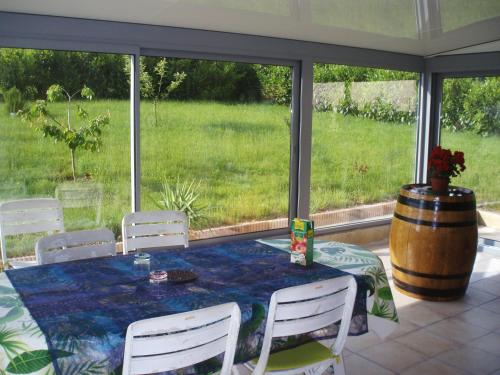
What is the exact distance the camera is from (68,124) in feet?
14.1

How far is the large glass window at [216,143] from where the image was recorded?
15.5 ft

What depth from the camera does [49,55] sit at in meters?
4.11

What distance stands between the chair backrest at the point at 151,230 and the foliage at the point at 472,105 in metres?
3.80

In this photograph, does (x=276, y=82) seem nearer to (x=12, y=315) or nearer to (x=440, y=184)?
(x=440, y=184)

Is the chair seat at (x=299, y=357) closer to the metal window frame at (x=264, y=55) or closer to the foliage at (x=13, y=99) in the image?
the metal window frame at (x=264, y=55)

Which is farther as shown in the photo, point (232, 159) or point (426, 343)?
point (232, 159)

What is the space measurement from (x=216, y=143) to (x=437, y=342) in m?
2.38

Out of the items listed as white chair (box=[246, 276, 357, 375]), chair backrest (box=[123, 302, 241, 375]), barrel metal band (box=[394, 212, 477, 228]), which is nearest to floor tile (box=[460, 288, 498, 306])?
barrel metal band (box=[394, 212, 477, 228])

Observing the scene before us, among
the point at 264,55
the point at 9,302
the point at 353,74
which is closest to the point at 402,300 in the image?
the point at 264,55

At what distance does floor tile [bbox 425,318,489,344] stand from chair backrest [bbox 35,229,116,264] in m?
2.24

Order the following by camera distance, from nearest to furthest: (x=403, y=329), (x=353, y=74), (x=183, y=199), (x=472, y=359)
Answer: (x=472, y=359) → (x=403, y=329) → (x=183, y=199) → (x=353, y=74)

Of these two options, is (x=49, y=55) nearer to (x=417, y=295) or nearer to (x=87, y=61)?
(x=87, y=61)

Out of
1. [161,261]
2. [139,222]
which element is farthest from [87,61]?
[161,261]

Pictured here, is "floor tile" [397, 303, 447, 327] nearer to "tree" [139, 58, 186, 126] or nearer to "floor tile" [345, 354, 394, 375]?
"floor tile" [345, 354, 394, 375]
